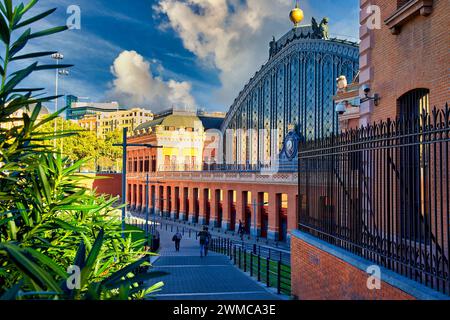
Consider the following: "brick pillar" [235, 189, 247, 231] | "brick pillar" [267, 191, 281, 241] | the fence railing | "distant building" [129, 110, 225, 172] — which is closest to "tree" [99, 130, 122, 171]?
"distant building" [129, 110, 225, 172]

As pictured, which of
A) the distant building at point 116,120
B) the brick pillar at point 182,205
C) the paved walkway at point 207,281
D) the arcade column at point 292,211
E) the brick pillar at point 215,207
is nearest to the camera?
the paved walkway at point 207,281

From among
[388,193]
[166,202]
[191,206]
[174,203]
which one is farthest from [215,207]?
[388,193]

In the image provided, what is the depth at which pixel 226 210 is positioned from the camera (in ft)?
168

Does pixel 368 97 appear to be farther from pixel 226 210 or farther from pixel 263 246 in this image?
pixel 226 210

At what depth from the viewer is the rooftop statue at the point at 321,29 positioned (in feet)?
163

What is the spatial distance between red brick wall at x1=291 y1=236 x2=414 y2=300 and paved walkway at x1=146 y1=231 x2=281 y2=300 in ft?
10.6

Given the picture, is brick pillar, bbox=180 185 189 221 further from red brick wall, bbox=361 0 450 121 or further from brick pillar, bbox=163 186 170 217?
red brick wall, bbox=361 0 450 121

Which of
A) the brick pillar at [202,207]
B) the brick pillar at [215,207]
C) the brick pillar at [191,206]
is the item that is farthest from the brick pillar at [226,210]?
the brick pillar at [191,206]

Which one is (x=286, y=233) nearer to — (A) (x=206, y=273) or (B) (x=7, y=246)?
(A) (x=206, y=273)

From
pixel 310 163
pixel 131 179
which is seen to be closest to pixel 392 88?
pixel 310 163

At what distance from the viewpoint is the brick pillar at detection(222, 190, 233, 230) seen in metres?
50.9

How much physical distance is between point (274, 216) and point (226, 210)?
1019 centimetres

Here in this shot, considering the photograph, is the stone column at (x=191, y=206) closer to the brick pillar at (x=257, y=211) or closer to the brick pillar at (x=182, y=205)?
the brick pillar at (x=182, y=205)

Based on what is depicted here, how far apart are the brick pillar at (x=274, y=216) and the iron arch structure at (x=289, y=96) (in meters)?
7.29
